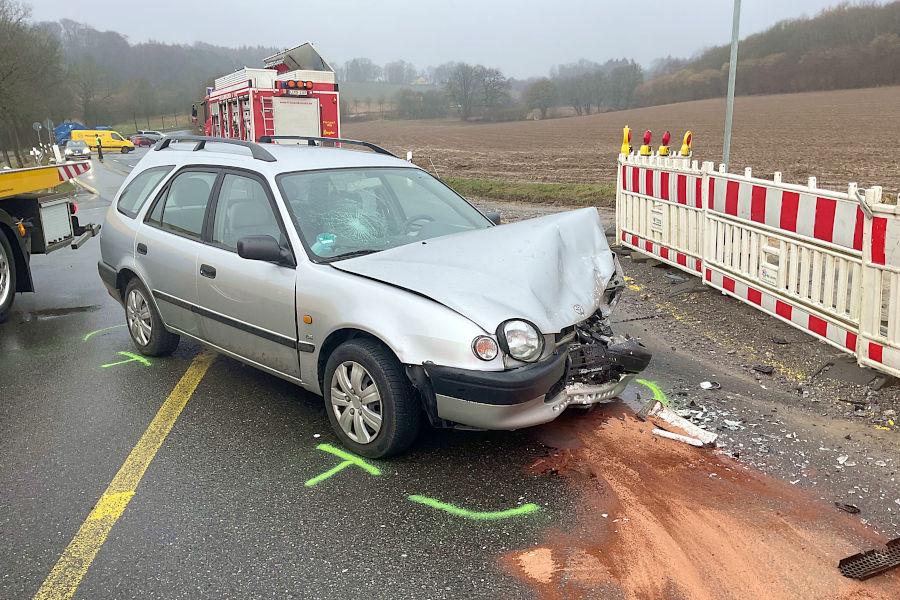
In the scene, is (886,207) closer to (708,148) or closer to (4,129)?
(708,148)

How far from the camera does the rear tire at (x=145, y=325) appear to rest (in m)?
5.79

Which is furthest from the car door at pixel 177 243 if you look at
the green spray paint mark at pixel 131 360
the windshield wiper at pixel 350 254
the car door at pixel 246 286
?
the windshield wiper at pixel 350 254

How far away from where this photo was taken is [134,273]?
5832 mm

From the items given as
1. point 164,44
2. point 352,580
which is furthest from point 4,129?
point 164,44

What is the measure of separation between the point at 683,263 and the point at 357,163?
14.5 feet

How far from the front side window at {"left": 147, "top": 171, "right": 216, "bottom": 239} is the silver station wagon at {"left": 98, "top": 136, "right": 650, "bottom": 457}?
0.01m

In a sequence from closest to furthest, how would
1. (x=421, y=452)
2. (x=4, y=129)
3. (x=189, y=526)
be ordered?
(x=189, y=526) < (x=421, y=452) < (x=4, y=129)

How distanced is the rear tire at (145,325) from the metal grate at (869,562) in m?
4.75

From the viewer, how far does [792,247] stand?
596 centimetres

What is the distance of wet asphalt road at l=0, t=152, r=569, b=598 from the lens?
3078mm

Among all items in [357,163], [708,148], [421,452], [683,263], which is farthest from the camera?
[708,148]

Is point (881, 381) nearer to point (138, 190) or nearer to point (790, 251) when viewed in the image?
point (790, 251)

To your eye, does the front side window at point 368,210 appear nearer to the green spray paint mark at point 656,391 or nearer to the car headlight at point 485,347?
the car headlight at point 485,347

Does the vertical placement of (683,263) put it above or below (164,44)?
below
